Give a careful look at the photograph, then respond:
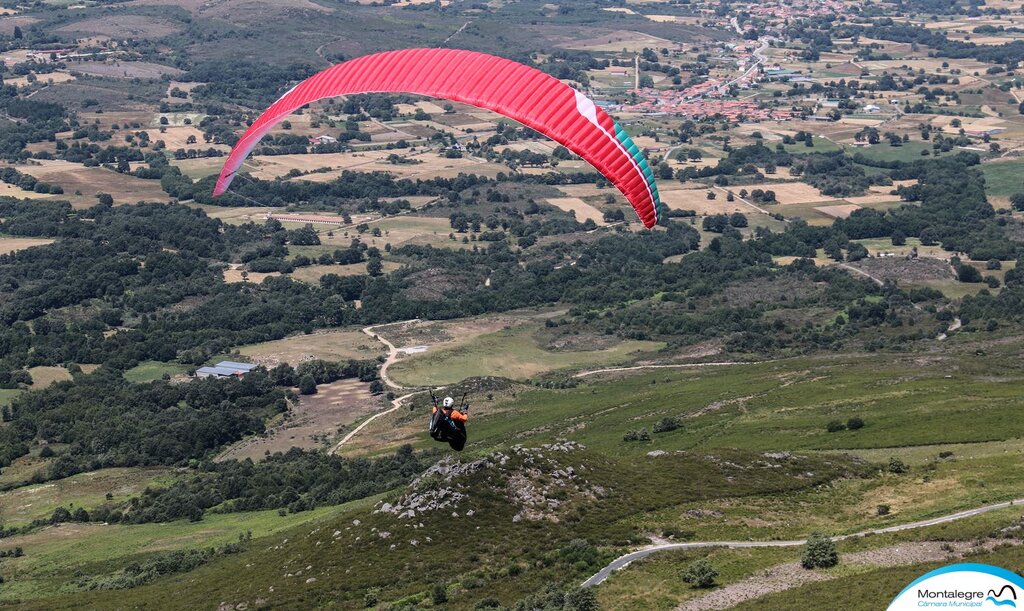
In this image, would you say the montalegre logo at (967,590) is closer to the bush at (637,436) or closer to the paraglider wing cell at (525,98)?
the paraglider wing cell at (525,98)

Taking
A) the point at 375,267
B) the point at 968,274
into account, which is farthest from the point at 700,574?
the point at 375,267

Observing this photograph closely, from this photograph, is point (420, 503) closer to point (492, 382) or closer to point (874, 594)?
point (874, 594)

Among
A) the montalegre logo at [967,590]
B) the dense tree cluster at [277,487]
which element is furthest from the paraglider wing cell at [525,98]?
the dense tree cluster at [277,487]

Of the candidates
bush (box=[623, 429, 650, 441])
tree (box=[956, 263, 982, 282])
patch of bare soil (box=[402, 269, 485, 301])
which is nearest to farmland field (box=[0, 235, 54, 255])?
patch of bare soil (box=[402, 269, 485, 301])

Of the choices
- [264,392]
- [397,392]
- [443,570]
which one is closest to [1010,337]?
[397,392]

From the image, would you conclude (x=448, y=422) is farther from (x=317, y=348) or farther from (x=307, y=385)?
(x=317, y=348)
